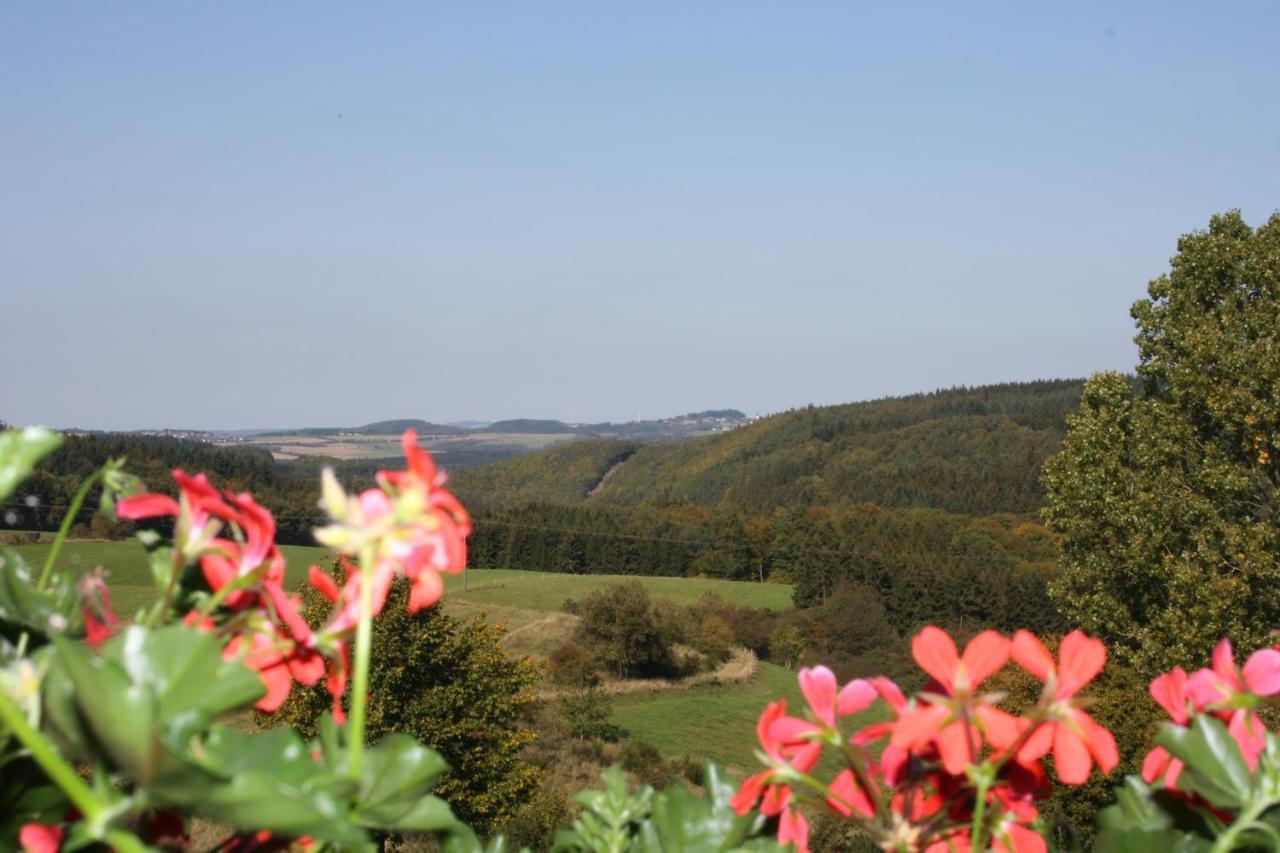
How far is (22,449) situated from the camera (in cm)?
68

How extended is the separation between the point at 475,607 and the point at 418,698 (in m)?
32.7

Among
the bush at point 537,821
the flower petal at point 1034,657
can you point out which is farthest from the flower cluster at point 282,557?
the bush at point 537,821

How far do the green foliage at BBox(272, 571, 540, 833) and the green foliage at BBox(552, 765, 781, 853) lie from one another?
60.7ft

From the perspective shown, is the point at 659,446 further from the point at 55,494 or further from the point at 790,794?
the point at 790,794

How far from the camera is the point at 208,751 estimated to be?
2.00ft

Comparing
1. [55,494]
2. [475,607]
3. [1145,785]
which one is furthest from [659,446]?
[1145,785]

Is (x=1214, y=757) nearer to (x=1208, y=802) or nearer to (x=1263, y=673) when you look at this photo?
(x=1208, y=802)

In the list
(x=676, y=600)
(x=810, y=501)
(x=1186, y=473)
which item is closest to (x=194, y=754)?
(x=1186, y=473)

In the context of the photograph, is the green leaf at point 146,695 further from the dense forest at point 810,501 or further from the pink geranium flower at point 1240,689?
the dense forest at point 810,501

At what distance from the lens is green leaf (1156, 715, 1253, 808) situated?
83 centimetres

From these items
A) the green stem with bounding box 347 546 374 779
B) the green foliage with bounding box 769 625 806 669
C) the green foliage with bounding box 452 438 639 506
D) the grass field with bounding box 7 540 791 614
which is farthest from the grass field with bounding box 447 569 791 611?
the green foliage with bounding box 452 438 639 506

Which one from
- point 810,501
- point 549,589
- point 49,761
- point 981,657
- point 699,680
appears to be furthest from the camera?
point 810,501

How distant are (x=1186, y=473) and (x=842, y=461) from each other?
103 metres

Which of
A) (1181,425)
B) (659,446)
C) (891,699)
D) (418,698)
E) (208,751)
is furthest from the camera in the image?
(659,446)
